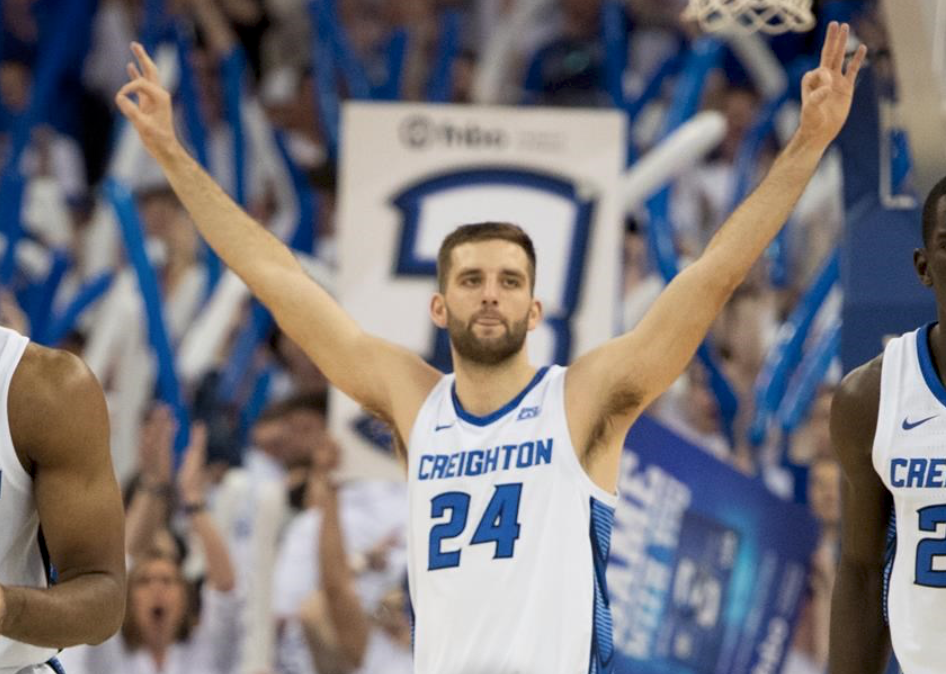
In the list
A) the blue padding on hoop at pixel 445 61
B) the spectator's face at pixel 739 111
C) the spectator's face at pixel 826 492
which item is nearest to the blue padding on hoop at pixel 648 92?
Answer: the spectator's face at pixel 739 111

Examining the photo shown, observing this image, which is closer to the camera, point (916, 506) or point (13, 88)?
point (916, 506)

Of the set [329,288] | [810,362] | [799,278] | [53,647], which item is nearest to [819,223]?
[799,278]

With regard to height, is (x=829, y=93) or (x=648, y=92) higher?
(x=648, y=92)

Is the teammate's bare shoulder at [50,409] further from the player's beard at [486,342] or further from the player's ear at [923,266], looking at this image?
the player's ear at [923,266]

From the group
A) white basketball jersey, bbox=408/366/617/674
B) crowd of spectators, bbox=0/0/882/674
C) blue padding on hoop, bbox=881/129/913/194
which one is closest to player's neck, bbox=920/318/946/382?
white basketball jersey, bbox=408/366/617/674

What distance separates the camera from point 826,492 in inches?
280

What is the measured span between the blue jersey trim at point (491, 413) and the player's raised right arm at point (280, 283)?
0.41 feet

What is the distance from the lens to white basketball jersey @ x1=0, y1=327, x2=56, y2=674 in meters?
3.75

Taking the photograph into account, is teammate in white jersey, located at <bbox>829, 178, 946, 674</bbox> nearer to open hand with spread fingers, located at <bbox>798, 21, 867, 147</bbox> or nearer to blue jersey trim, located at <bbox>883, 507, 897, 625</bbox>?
blue jersey trim, located at <bbox>883, 507, 897, 625</bbox>

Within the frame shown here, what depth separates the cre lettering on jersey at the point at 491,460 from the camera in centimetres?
462

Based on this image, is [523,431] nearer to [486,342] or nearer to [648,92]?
[486,342]

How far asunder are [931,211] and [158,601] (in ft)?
13.3

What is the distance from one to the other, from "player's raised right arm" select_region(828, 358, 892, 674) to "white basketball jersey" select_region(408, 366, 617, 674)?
1.97 ft

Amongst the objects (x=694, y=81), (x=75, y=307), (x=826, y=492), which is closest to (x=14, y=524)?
(x=826, y=492)
